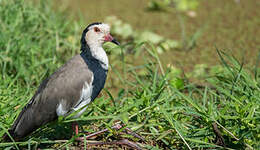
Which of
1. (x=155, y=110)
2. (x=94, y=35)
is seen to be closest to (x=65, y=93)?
(x=94, y=35)

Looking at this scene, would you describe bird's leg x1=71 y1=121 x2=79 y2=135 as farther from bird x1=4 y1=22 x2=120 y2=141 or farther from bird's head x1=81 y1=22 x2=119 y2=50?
bird's head x1=81 y1=22 x2=119 y2=50

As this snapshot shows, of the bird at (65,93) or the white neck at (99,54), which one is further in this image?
the white neck at (99,54)

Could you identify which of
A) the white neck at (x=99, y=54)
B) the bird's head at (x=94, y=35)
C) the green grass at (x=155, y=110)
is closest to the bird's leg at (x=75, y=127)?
the green grass at (x=155, y=110)

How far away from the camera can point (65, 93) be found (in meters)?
2.82

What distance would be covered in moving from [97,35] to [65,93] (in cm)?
56

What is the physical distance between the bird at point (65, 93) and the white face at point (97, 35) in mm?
26

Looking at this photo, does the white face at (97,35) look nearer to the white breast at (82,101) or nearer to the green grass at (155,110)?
the green grass at (155,110)

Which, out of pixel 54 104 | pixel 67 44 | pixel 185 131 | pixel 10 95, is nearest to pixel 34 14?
pixel 67 44

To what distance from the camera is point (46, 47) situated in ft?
14.5

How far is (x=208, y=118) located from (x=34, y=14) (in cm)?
276

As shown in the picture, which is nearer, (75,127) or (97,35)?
(75,127)

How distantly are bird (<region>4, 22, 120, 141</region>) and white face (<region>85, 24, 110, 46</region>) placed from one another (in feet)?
0.09

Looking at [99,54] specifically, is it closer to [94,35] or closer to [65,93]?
[94,35]

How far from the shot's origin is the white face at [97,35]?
10.1ft
